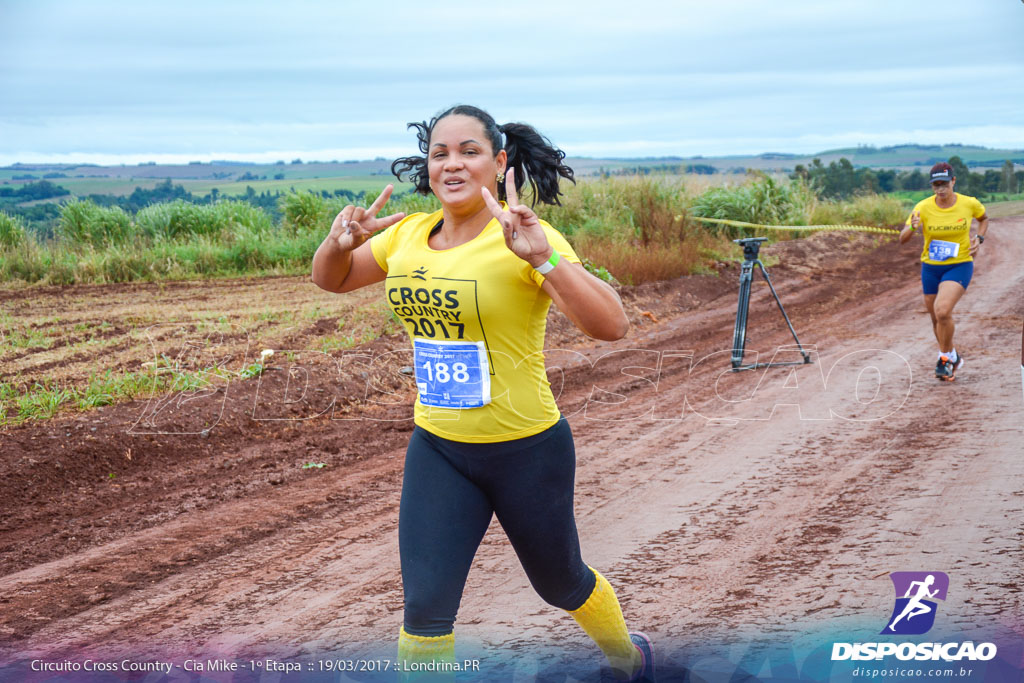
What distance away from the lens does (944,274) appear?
30.7 ft

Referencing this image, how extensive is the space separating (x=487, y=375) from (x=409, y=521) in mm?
567

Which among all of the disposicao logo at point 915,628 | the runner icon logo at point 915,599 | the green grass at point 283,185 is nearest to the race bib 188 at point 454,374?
the disposicao logo at point 915,628

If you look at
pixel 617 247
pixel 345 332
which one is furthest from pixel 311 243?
pixel 345 332

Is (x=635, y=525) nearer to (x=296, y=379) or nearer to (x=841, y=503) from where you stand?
(x=841, y=503)

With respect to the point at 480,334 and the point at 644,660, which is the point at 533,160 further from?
the point at 644,660

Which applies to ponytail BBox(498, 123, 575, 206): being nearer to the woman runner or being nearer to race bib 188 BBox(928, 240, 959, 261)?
the woman runner

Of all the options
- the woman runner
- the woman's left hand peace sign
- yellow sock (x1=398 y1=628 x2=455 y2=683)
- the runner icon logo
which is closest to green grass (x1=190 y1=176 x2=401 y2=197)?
the runner icon logo

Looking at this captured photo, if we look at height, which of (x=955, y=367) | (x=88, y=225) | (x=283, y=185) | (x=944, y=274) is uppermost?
(x=283, y=185)

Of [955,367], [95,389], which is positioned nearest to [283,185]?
[95,389]

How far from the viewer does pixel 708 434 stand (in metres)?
7.73

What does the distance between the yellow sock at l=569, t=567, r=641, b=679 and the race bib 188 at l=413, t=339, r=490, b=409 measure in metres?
0.84

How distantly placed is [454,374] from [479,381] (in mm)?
93

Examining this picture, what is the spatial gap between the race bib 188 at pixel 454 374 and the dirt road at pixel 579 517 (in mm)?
1496

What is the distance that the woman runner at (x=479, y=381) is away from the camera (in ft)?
9.67
